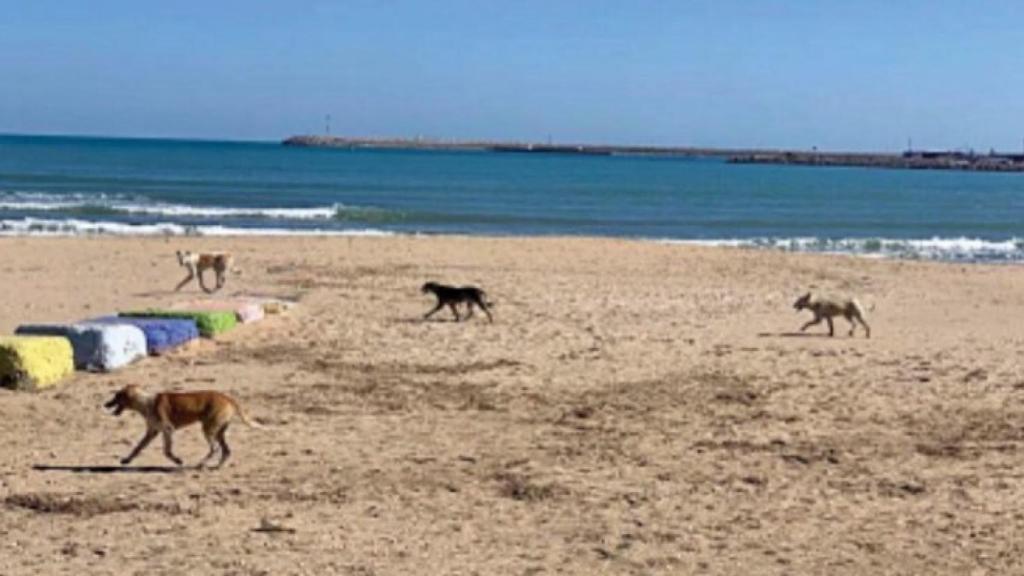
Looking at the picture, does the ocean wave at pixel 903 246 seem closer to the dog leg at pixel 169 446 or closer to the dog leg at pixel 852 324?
the dog leg at pixel 852 324

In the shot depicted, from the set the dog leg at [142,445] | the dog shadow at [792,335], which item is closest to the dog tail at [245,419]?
the dog leg at [142,445]

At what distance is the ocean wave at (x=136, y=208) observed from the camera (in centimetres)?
4788

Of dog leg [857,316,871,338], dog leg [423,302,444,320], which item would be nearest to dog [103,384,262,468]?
dog leg [423,302,444,320]

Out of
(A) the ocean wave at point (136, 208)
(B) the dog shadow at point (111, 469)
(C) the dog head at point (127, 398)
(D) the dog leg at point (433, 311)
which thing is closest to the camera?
(B) the dog shadow at point (111, 469)

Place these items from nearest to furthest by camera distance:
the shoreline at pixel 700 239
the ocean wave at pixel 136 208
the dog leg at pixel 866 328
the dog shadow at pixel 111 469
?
the dog shadow at pixel 111 469 < the dog leg at pixel 866 328 < the shoreline at pixel 700 239 < the ocean wave at pixel 136 208

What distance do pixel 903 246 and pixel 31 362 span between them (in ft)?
110

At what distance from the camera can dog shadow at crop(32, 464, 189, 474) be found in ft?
32.9

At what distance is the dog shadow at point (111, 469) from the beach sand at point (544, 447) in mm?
37

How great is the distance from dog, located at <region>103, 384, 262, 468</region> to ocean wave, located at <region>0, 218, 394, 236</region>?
90.6 feet

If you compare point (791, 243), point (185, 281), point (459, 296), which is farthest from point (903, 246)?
point (459, 296)

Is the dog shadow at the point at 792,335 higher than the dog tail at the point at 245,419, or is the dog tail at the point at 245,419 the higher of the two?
the dog tail at the point at 245,419

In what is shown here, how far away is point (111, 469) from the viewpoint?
10133 mm

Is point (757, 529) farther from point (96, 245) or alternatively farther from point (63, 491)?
point (96, 245)

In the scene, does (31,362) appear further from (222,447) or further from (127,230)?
(127,230)
